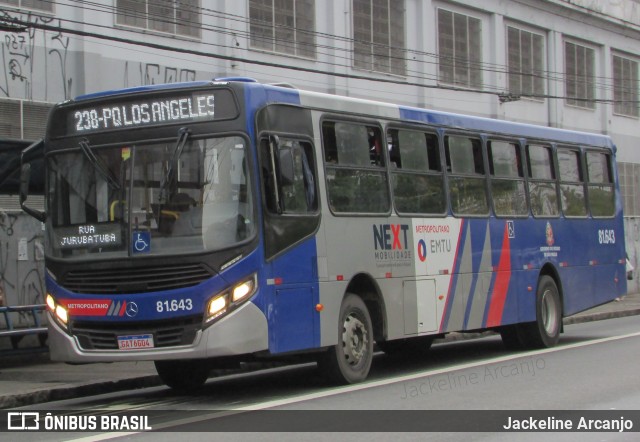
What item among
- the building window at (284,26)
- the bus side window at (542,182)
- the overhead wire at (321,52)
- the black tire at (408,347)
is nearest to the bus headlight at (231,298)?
the black tire at (408,347)

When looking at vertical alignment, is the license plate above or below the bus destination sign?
below

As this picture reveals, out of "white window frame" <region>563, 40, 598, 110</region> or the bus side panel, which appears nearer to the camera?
the bus side panel

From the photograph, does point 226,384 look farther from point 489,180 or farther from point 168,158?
point 489,180

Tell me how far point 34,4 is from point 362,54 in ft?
31.4

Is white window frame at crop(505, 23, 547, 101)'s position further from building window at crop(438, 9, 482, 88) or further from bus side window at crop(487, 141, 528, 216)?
bus side window at crop(487, 141, 528, 216)

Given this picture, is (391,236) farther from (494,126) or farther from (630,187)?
(630,187)

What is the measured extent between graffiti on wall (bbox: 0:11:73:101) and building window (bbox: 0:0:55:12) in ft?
0.61

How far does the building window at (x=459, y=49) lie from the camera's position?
28.9 m

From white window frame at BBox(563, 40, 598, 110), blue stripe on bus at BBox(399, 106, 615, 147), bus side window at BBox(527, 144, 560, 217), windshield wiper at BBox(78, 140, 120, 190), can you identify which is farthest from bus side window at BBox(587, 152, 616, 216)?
white window frame at BBox(563, 40, 598, 110)

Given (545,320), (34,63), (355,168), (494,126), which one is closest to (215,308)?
(355,168)

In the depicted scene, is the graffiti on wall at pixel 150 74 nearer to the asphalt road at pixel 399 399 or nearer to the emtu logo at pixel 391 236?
the asphalt road at pixel 399 399

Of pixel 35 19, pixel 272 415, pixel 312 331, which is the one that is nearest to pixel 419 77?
pixel 35 19

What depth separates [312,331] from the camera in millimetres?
11375

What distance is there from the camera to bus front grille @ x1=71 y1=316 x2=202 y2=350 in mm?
10508
